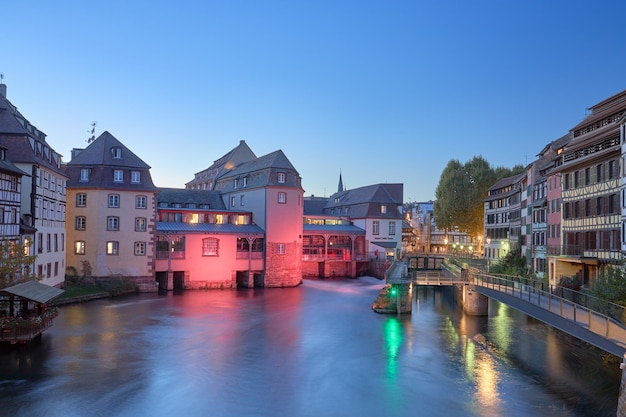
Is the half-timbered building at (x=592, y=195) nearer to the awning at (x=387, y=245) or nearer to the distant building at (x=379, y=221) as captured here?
the awning at (x=387, y=245)

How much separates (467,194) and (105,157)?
56.0 meters

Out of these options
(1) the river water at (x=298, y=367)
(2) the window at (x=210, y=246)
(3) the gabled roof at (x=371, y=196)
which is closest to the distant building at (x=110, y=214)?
(2) the window at (x=210, y=246)

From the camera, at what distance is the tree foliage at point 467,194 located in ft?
287

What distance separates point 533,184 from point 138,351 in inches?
1533

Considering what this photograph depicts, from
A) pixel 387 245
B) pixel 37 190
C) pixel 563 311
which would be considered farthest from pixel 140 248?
pixel 563 311

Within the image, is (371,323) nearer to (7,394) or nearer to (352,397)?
(352,397)

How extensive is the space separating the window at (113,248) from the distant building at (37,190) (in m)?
5.81

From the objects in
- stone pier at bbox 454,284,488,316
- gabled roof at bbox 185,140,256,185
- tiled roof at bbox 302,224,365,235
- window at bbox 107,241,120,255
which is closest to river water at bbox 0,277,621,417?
stone pier at bbox 454,284,488,316

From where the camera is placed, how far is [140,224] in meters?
53.2

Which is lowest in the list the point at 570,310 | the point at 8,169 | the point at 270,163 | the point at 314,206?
the point at 570,310

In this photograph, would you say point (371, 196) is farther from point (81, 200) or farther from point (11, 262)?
point (11, 262)

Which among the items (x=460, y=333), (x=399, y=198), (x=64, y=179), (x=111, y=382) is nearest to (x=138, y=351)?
(x=111, y=382)

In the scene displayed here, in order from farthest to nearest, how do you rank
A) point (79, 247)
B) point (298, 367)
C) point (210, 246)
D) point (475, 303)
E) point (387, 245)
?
point (387, 245), point (210, 246), point (79, 247), point (475, 303), point (298, 367)

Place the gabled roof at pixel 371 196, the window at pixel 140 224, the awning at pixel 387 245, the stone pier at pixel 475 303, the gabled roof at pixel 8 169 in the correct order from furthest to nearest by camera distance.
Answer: the gabled roof at pixel 371 196 → the awning at pixel 387 245 → the window at pixel 140 224 → the stone pier at pixel 475 303 → the gabled roof at pixel 8 169
